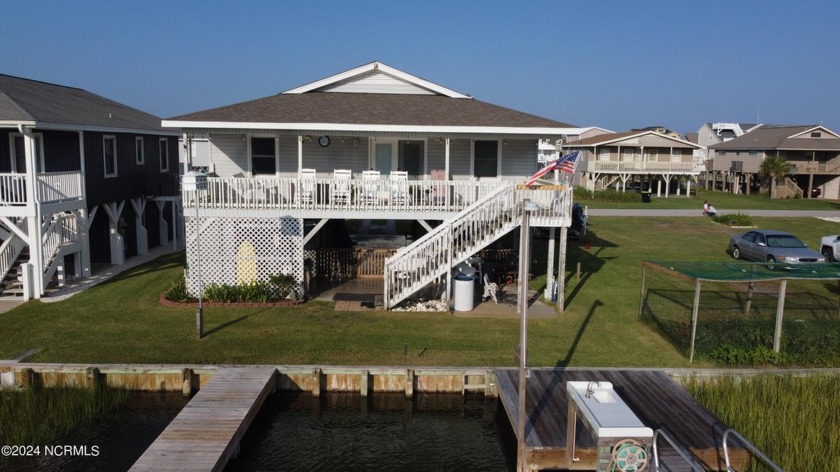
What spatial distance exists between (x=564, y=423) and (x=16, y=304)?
15615 millimetres

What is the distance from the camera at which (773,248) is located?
24828 millimetres

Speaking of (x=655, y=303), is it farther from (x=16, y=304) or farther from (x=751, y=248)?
(x=16, y=304)

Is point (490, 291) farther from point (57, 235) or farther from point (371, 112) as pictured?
point (57, 235)

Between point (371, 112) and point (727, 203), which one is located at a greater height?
point (371, 112)

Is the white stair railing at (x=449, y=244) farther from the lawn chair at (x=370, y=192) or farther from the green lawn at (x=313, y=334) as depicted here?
the lawn chair at (x=370, y=192)

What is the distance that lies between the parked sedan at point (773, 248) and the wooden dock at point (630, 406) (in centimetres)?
1347

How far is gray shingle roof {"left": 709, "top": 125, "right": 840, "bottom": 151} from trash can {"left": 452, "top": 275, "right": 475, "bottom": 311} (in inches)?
1866

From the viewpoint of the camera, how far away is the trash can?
1823 centimetres

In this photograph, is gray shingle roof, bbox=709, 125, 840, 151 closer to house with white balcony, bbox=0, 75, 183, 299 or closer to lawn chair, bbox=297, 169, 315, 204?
lawn chair, bbox=297, 169, 315, 204

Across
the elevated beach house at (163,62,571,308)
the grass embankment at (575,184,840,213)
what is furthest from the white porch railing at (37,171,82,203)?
the grass embankment at (575,184,840,213)

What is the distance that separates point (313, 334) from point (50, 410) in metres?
5.81

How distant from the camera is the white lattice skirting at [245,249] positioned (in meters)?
19.4

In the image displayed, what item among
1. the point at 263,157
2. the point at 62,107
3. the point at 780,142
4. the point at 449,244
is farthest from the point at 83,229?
the point at 780,142

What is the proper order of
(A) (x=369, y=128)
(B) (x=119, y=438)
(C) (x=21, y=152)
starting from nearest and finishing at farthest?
(B) (x=119, y=438) < (A) (x=369, y=128) < (C) (x=21, y=152)
